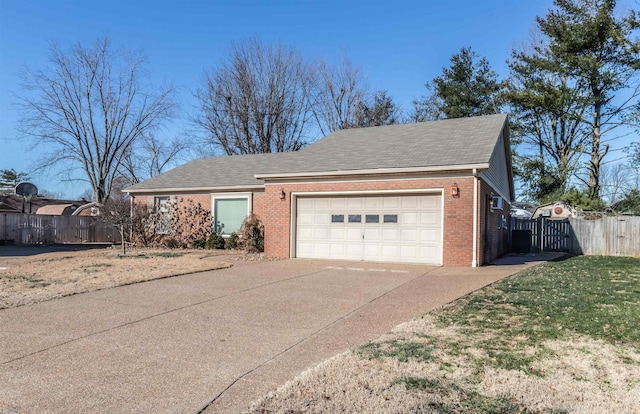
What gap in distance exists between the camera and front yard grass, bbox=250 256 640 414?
11.0 ft

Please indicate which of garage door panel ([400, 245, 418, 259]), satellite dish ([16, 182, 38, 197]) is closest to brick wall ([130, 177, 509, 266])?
garage door panel ([400, 245, 418, 259])

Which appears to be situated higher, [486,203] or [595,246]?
[486,203]

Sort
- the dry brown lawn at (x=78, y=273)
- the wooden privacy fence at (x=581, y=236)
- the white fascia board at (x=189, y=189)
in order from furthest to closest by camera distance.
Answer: the wooden privacy fence at (x=581, y=236) → the white fascia board at (x=189, y=189) → the dry brown lawn at (x=78, y=273)

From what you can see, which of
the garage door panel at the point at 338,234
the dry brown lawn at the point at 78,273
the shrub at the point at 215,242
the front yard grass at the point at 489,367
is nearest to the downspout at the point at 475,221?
the garage door panel at the point at 338,234

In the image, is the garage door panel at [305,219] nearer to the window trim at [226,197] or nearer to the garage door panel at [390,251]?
the garage door panel at [390,251]

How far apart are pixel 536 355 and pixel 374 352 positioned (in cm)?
167

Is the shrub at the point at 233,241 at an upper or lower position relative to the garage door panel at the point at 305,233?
lower

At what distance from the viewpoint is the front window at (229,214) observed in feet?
58.9

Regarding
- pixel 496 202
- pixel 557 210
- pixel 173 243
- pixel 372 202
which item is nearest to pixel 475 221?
pixel 372 202

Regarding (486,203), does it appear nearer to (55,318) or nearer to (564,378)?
(564,378)

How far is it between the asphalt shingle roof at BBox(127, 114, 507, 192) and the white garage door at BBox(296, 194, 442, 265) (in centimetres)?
114

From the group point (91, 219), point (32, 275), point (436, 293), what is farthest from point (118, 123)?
point (436, 293)

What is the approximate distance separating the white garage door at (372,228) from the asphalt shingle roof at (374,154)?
3.75 feet

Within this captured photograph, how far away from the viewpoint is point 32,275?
10.6m
